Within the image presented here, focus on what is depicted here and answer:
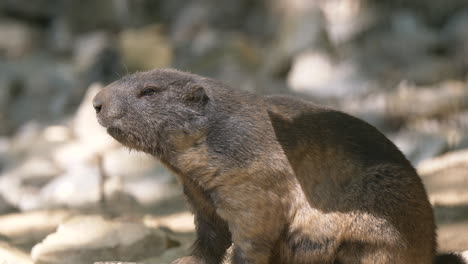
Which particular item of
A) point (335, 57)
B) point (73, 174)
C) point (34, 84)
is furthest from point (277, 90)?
point (34, 84)

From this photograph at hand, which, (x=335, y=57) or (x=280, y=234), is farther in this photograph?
(x=335, y=57)

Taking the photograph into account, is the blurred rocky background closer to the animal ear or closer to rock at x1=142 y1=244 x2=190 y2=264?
rock at x1=142 y1=244 x2=190 y2=264

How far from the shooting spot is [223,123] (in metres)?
4.43

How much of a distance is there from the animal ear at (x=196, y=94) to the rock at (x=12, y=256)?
1936 mm

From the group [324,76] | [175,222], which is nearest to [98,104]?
[175,222]

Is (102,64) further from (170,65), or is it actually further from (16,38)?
(16,38)

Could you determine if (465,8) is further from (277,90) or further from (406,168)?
(406,168)

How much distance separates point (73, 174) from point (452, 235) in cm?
556

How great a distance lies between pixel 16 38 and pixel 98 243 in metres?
16.2

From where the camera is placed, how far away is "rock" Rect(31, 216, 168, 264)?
548 cm

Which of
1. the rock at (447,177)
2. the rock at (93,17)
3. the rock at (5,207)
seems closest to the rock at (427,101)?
the rock at (447,177)

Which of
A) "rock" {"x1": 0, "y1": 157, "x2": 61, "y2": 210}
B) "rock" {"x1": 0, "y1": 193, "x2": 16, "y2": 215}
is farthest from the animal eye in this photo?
"rock" {"x1": 0, "y1": 157, "x2": 61, "y2": 210}

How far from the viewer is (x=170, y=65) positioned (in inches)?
624

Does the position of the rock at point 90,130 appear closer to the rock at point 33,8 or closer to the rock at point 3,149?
the rock at point 3,149
